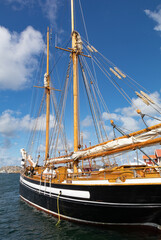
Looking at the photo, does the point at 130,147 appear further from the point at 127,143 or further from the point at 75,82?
the point at 75,82

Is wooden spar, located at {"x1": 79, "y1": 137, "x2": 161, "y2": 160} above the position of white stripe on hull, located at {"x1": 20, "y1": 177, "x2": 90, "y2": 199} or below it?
above

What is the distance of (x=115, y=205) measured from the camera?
8.65m

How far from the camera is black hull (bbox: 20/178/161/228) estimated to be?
800 centimetres

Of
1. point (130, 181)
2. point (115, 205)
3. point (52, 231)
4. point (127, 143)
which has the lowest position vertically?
point (52, 231)

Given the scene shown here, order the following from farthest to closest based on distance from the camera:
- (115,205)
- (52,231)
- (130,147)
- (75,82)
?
(75,82)
(130,147)
(52,231)
(115,205)

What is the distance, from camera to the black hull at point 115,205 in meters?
8.00

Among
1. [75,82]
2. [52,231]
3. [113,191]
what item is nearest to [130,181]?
[113,191]

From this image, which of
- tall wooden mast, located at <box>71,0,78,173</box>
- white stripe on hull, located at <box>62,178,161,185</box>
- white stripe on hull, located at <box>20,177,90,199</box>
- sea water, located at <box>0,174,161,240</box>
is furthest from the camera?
tall wooden mast, located at <box>71,0,78,173</box>

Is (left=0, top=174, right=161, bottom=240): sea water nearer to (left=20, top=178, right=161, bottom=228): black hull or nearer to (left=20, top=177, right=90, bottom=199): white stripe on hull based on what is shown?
(left=20, top=178, right=161, bottom=228): black hull

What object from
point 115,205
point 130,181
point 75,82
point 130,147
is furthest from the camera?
point 75,82

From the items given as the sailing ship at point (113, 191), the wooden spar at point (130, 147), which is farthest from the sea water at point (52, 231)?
the wooden spar at point (130, 147)

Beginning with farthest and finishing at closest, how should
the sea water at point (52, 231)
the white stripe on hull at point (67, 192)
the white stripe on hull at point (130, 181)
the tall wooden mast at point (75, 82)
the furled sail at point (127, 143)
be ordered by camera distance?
the tall wooden mast at point (75, 82), the white stripe on hull at point (67, 192), the furled sail at point (127, 143), the sea water at point (52, 231), the white stripe on hull at point (130, 181)

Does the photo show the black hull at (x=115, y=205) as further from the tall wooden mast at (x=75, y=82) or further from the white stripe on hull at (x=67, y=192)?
the tall wooden mast at (x=75, y=82)

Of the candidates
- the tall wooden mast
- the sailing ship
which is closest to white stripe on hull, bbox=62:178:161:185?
the sailing ship
